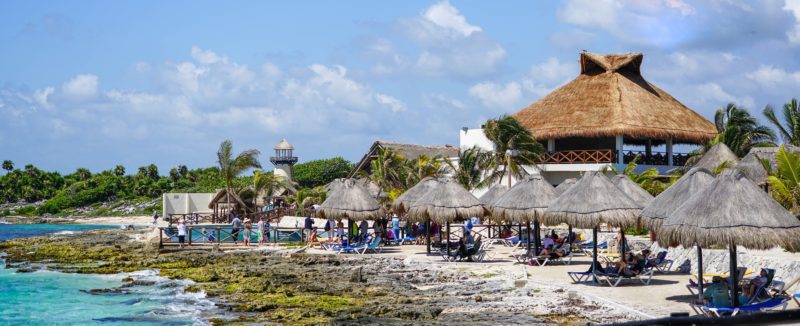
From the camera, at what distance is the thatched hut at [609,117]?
3722cm

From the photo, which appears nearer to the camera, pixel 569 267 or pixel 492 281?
pixel 492 281

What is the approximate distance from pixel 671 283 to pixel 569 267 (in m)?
4.15

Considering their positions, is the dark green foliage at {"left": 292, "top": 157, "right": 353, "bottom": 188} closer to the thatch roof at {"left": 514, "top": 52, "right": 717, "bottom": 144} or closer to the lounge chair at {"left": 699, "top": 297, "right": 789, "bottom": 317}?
the thatch roof at {"left": 514, "top": 52, "right": 717, "bottom": 144}

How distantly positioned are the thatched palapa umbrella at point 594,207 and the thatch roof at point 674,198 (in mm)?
1907

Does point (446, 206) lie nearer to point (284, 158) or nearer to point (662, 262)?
point (662, 262)

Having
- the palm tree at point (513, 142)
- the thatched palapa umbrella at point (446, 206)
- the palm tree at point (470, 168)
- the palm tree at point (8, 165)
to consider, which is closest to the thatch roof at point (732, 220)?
the thatched palapa umbrella at point (446, 206)

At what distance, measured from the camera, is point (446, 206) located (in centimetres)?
2245

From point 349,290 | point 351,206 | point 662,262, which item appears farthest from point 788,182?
point 351,206

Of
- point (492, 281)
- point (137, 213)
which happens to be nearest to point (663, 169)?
point (492, 281)

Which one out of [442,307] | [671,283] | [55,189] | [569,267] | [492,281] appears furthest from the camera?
[55,189]

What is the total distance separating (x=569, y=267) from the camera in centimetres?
2041

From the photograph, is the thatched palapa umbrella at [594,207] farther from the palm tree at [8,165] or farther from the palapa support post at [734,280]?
the palm tree at [8,165]

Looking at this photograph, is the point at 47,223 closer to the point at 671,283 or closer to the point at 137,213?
the point at 137,213

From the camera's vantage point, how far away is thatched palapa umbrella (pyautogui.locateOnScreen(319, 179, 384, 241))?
25.5m
